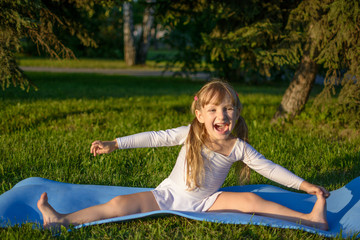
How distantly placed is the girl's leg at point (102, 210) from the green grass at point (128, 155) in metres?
0.09

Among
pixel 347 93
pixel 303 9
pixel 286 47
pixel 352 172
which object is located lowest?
pixel 352 172

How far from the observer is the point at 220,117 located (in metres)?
3.09

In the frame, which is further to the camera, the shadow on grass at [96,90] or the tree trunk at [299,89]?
the shadow on grass at [96,90]

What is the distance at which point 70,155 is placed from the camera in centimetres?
472

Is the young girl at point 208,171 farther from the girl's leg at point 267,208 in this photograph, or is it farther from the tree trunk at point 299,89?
the tree trunk at point 299,89

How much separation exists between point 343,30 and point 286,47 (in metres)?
0.85

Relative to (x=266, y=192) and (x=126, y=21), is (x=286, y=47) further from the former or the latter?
(x=126, y=21)

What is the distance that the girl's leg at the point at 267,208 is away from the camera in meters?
3.07

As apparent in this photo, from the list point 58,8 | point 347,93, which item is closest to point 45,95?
point 58,8

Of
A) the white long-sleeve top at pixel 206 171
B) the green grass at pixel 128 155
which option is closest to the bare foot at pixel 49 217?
the green grass at pixel 128 155

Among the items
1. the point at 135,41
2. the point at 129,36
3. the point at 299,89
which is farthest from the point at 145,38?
the point at 299,89

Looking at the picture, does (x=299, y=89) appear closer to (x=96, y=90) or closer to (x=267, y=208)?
(x=267, y=208)

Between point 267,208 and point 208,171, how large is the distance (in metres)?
0.55

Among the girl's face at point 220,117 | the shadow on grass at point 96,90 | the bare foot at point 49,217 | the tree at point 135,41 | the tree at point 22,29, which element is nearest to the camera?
the bare foot at point 49,217
